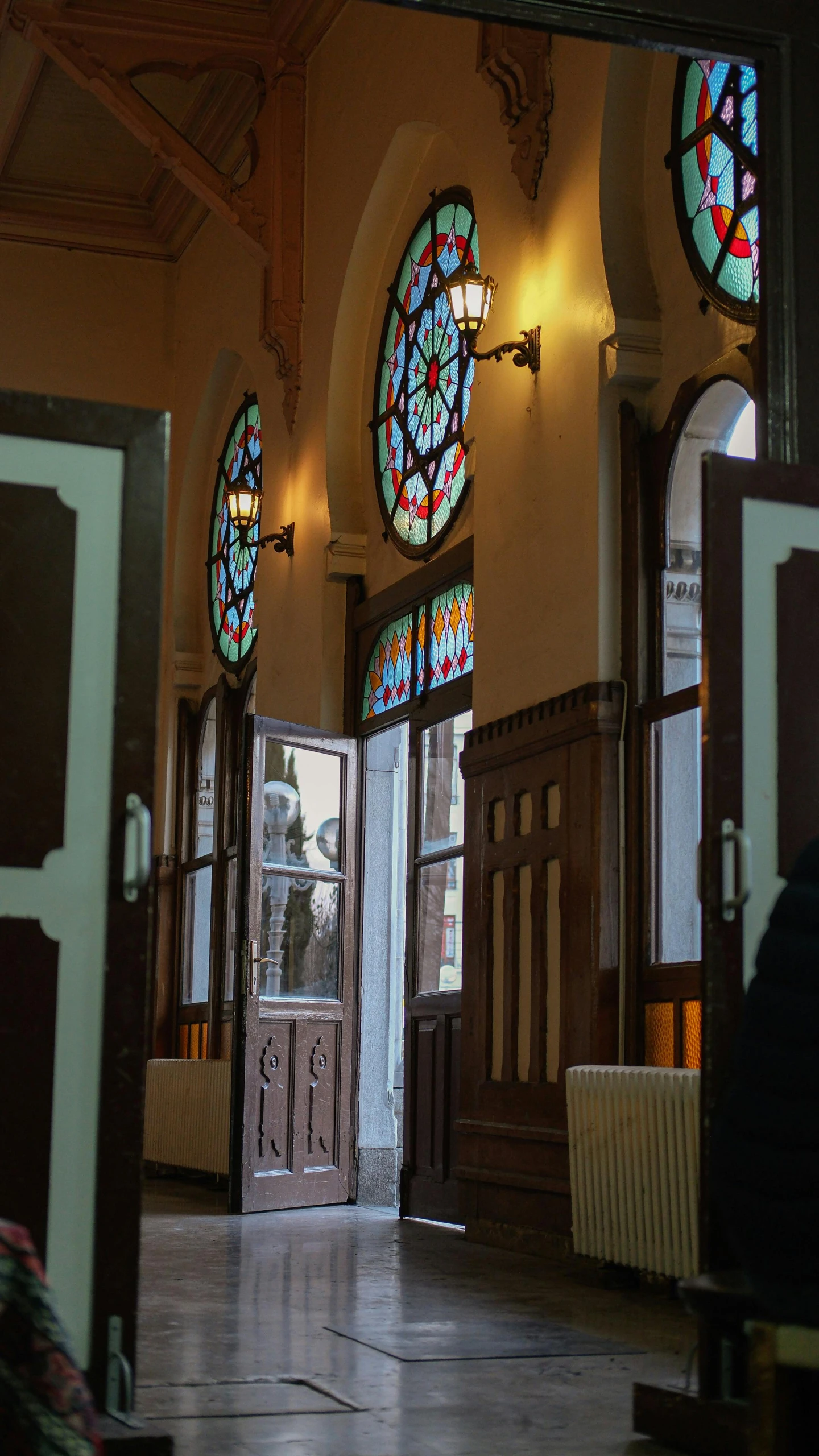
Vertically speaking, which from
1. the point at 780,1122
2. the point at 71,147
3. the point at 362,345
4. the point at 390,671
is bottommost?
the point at 780,1122

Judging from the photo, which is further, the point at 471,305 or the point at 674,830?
the point at 471,305

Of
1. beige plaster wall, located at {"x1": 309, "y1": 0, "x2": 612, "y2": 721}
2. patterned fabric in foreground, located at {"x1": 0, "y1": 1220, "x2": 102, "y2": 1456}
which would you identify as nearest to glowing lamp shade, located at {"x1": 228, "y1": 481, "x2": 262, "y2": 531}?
beige plaster wall, located at {"x1": 309, "y1": 0, "x2": 612, "y2": 721}

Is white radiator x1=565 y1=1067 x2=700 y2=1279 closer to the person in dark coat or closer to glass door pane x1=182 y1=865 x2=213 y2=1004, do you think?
the person in dark coat

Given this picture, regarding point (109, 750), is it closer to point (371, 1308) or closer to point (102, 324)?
point (371, 1308)

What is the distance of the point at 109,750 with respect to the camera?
2945 mm

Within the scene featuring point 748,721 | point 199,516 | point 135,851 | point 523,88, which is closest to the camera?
point 135,851

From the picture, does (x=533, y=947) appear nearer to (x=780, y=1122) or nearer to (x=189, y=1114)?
(x=780, y=1122)

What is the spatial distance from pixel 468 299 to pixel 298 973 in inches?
130

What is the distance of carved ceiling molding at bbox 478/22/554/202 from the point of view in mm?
6508

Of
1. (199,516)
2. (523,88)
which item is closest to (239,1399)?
(523,88)

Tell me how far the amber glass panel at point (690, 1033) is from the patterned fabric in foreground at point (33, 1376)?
3.64 m

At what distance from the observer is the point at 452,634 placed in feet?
24.9

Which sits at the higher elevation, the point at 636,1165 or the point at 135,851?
the point at 135,851

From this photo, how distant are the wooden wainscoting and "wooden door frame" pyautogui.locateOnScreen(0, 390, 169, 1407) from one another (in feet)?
10.0
